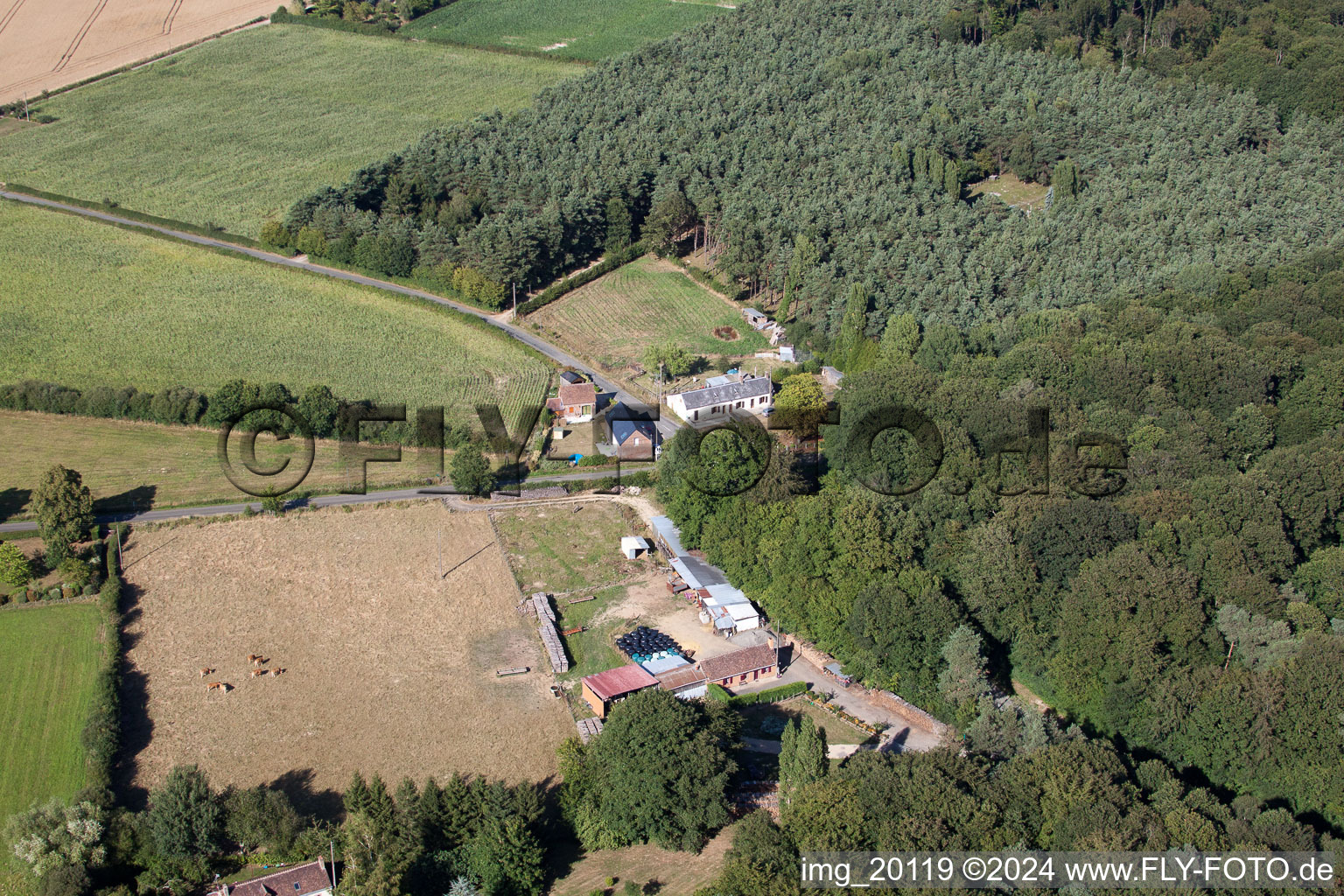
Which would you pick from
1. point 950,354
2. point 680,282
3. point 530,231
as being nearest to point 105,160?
point 530,231

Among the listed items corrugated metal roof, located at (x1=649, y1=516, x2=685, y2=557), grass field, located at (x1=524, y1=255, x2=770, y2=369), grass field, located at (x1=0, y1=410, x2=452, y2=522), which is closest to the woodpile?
corrugated metal roof, located at (x1=649, y1=516, x2=685, y2=557)

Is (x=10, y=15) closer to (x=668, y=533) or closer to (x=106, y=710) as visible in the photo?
(x=106, y=710)

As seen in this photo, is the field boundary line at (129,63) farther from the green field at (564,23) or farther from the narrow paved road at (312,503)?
the narrow paved road at (312,503)

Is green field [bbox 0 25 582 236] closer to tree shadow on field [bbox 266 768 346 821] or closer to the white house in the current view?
the white house

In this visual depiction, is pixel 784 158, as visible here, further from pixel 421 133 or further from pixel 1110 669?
pixel 1110 669

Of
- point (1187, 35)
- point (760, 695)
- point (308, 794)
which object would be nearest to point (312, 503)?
point (308, 794)
